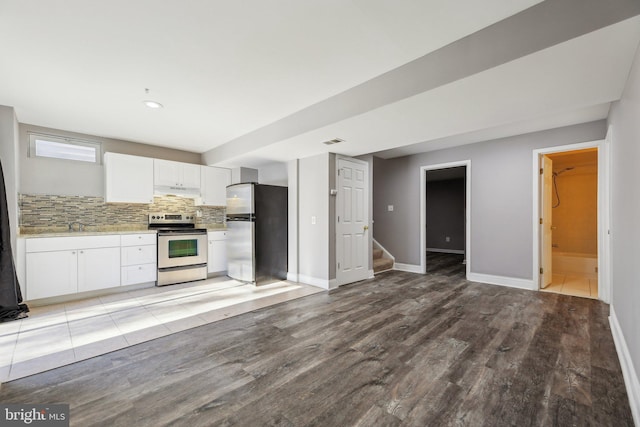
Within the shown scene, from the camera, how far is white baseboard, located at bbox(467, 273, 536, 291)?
13.9 ft

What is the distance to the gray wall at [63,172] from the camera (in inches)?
155

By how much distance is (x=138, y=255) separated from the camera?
4324mm

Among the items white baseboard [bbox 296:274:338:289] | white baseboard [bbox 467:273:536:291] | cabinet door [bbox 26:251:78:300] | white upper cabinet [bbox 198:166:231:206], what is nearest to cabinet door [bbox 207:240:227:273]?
white upper cabinet [bbox 198:166:231:206]

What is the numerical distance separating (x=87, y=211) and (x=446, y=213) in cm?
848

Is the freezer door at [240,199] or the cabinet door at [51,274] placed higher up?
the freezer door at [240,199]

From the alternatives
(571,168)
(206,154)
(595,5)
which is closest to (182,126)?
(206,154)

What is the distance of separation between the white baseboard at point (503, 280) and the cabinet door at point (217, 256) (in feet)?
14.3

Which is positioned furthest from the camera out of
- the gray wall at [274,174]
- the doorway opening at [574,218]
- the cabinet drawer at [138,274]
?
the gray wall at [274,174]

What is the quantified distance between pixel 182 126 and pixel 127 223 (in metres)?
2.05

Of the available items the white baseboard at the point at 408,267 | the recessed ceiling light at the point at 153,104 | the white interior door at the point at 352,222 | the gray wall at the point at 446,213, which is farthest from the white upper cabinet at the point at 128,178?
the gray wall at the point at 446,213

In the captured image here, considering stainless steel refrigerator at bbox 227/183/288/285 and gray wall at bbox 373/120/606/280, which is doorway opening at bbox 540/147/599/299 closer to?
gray wall at bbox 373/120/606/280

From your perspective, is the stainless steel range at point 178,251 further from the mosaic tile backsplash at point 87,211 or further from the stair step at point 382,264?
the stair step at point 382,264

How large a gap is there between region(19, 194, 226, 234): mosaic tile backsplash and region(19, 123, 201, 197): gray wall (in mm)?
104

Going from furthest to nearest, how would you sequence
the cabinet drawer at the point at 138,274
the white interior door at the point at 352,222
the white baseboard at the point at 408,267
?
the white baseboard at the point at 408,267
the white interior door at the point at 352,222
the cabinet drawer at the point at 138,274
